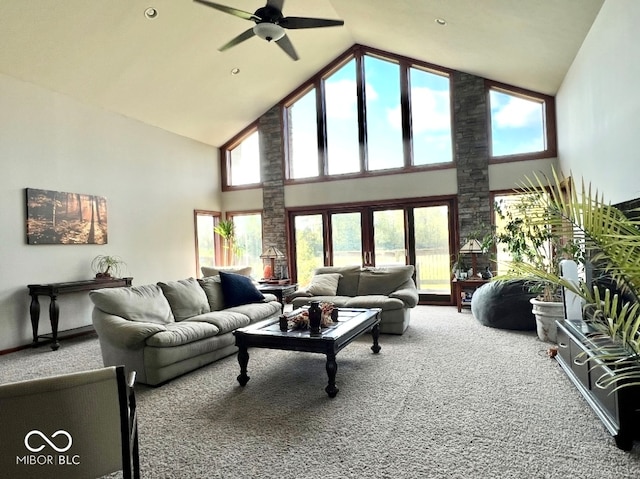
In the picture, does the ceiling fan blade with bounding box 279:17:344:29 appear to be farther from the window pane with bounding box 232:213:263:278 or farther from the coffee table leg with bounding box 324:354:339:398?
the window pane with bounding box 232:213:263:278

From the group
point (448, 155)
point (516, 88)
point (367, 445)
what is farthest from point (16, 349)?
point (516, 88)

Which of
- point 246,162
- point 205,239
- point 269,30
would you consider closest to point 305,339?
point 269,30

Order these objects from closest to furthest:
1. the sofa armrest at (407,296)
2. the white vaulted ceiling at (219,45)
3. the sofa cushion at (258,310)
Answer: the white vaulted ceiling at (219,45) < the sofa cushion at (258,310) < the sofa armrest at (407,296)

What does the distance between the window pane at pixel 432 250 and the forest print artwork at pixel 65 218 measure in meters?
5.45

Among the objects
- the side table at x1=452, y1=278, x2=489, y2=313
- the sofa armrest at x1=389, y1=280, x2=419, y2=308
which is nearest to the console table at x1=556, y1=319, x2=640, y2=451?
the sofa armrest at x1=389, y1=280, x2=419, y2=308

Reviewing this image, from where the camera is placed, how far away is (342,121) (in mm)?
8031

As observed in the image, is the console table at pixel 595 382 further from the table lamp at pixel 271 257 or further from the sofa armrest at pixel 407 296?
the table lamp at pixel 271 257

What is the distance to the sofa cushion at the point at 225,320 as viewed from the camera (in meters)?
4.18

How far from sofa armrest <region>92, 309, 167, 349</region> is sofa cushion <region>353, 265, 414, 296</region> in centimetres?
298

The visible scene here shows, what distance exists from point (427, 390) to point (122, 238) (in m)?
5.46

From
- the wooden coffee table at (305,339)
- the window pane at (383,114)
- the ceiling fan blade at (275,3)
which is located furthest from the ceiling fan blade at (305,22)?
the window pane at (383,114)

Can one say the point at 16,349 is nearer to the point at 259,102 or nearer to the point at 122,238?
the point at 122,238

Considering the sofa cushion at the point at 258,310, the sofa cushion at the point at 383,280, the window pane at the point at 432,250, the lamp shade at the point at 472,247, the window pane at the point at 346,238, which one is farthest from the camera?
the window pane at the point at 346,238

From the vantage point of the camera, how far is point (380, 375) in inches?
141
